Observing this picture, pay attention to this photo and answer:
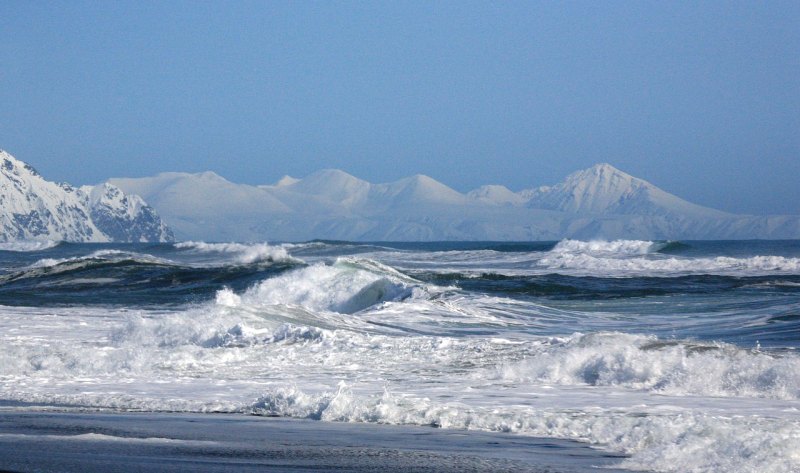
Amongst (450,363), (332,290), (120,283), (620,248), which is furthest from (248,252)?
(450,363)

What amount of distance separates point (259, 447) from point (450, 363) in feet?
18.6

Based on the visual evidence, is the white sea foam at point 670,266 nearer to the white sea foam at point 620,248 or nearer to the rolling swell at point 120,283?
the white sea foam at point 620,248

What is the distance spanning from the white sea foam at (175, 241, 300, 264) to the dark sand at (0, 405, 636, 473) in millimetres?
34317

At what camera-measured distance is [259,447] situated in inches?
290

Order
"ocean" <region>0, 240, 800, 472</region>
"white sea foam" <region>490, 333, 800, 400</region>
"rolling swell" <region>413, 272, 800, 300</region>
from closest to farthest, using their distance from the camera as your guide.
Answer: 1. "ocean" <region>0, 240, 800, 472</region>
2. "white sea foam" <region>490, 333, 800, 400</region>
3. "rolling swell" <region>413, 272, 800, 300</region>

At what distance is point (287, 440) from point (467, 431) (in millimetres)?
1525

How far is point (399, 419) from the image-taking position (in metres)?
8.84

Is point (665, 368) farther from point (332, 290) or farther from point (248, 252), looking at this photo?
point (248, 252)

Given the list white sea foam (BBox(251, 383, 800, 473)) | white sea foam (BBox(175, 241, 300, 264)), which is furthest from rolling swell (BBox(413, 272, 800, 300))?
white sea foam (BBox(251, 383, 800, 473))

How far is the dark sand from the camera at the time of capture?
663 centimetres

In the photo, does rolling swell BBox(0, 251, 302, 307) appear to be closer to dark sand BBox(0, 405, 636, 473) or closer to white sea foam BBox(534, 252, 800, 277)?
white sea foam BBox(534, 252, 800, 277)

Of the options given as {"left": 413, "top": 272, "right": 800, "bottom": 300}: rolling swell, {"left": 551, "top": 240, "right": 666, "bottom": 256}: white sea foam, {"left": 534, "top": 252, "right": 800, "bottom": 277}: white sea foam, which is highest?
{"left": 551, "top": 240, "right": 666, "bottom": 256}: white sea foam

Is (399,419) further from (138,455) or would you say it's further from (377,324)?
(377,324)

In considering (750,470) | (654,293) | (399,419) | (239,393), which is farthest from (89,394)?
(654,293)
